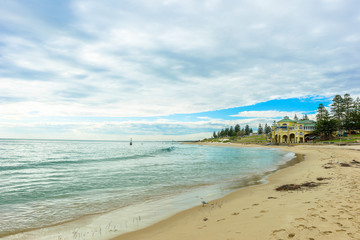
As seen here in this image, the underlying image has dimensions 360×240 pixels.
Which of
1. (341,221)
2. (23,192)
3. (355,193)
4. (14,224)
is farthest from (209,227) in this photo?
(23,192)

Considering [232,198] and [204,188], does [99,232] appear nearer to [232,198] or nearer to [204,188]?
[232,198]

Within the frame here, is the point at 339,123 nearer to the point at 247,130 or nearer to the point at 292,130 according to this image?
the point at 292,130

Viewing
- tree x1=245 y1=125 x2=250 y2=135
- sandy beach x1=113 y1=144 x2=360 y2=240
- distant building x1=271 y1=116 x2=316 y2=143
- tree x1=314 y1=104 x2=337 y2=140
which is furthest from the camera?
tree x1=245 y1=125 x2=250 y2=135

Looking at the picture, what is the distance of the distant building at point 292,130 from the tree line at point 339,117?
464 centimetres

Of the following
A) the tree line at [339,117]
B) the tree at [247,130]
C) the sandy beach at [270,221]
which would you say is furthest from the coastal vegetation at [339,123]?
the tree at [247,130]

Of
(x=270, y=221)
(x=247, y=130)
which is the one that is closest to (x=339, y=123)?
(x=270, y=221)

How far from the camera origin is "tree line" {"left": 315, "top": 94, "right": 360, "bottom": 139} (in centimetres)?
6706

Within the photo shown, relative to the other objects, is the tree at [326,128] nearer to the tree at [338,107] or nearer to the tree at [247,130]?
the tree at [338,107]

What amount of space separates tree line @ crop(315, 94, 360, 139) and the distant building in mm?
4640

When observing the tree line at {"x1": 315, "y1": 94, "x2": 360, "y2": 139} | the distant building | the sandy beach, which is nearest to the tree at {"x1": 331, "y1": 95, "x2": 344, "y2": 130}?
the tree line at {"x1": 315, "y1": 94, "x2": 360, "y2": 139}

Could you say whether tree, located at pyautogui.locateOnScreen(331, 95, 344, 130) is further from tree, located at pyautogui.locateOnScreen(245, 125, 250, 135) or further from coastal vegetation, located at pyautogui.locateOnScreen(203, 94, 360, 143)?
tree, located at pyautogui.locateOnScreen(245, 125, 250, 135)

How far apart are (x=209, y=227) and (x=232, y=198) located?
4029 mm

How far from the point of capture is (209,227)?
18.2ft

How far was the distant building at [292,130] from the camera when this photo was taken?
78.5 m
